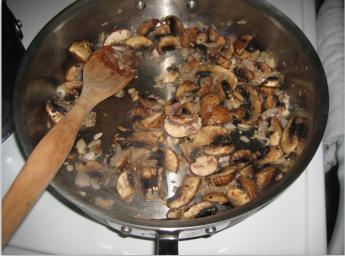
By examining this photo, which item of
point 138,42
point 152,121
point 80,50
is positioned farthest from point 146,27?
point 152,121

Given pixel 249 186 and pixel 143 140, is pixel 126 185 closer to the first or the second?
pixel 143 140

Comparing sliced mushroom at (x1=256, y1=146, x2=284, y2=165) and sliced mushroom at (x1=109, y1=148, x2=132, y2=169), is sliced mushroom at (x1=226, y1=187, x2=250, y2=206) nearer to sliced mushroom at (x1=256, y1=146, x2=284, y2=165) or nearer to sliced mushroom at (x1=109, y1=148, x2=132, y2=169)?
sliced mushroom at (x1=256, y1=146, x2=284, y2=165)

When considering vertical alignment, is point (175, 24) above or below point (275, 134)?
above

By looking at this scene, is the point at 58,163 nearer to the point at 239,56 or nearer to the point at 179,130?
the point at 179,130

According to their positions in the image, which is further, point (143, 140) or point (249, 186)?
point (143, 140)

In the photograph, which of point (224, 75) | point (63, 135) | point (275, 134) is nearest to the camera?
point (63, 135)

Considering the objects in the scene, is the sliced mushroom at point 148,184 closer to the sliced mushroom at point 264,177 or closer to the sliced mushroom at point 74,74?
the sliced mushroom at point 264,177

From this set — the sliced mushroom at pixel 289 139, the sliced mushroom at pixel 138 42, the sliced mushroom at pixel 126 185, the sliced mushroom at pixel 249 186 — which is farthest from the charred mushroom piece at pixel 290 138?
the sliced mushroom at pixel 138 42
